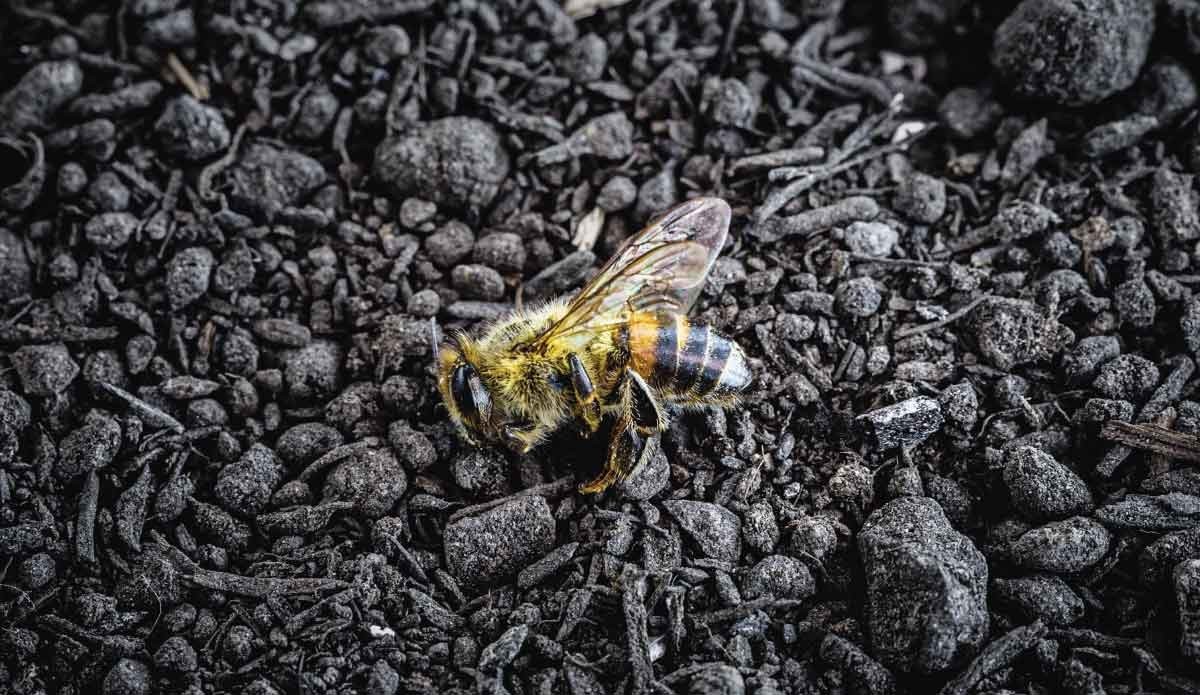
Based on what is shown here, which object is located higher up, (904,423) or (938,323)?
(938,323)

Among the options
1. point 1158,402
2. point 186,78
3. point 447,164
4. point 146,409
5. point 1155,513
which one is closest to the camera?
point 1155,513

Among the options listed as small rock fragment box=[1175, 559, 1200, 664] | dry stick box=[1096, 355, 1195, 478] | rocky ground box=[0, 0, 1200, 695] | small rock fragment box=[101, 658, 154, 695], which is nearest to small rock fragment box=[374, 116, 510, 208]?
rocky ground box=[0, 0, 1200, 695]

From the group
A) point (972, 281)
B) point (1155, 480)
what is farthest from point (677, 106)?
point (1155, 480)

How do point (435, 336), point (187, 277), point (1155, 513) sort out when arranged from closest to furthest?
point (1155, 513)
point (435, 336)
point (187, 277)

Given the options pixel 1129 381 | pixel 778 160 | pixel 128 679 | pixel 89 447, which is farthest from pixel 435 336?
pixel 1129 381

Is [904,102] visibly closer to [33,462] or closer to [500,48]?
[500,48]

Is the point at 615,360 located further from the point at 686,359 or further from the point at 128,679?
the point at 128,679

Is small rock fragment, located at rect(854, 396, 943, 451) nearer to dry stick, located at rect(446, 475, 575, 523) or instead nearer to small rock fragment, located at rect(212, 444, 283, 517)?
dry stick, located at rect(446, 475, 575, 523)
